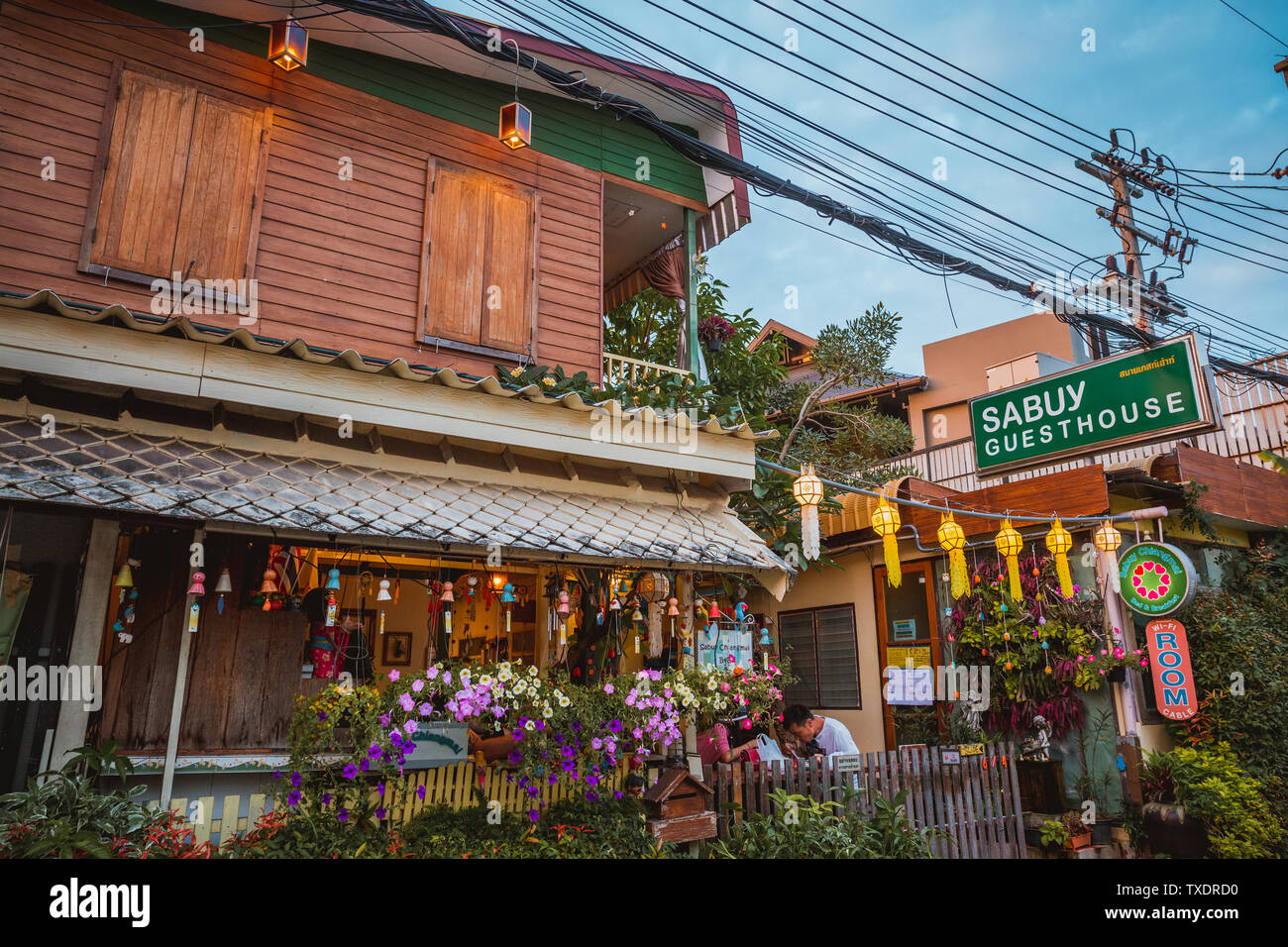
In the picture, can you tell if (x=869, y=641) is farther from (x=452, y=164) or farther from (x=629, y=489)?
(x=452, y=164)

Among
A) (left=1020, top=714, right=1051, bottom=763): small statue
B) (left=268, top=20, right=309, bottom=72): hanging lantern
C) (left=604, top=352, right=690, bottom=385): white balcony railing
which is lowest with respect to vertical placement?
(left=1020, top=714, right=1051, bottom=763): small statue

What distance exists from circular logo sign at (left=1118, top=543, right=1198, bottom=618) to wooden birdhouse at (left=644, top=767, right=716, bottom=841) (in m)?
6.24

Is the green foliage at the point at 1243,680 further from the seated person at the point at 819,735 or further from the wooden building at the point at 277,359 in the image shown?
the wooden building at the point at 277,359

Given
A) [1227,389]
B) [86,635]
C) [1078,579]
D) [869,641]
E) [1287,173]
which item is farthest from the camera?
[1227,389]

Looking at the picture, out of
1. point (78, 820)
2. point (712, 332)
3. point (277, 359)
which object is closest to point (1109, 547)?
point (712, 332)

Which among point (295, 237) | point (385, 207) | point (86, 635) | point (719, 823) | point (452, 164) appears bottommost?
point (719, 823)

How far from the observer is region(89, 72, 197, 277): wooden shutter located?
6914mm

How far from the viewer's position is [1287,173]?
1179 centimetres

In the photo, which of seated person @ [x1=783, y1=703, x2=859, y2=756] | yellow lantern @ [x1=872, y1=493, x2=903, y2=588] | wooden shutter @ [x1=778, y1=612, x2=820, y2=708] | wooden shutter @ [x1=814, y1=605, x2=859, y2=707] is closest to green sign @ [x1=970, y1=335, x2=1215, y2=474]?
yellow lantern @ [x1=872, y1=493, x2=903, y2=588]

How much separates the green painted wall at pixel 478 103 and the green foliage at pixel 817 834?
296 inches

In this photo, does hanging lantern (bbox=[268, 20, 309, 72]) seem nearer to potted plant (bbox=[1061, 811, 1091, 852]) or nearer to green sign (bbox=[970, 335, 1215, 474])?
green sign (bbox=[970, 335, 1215, 474])

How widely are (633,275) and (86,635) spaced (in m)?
→ 8.72

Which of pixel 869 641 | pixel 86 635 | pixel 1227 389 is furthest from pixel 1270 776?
pixel 86 635

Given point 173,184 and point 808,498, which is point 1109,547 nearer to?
point 808,498
